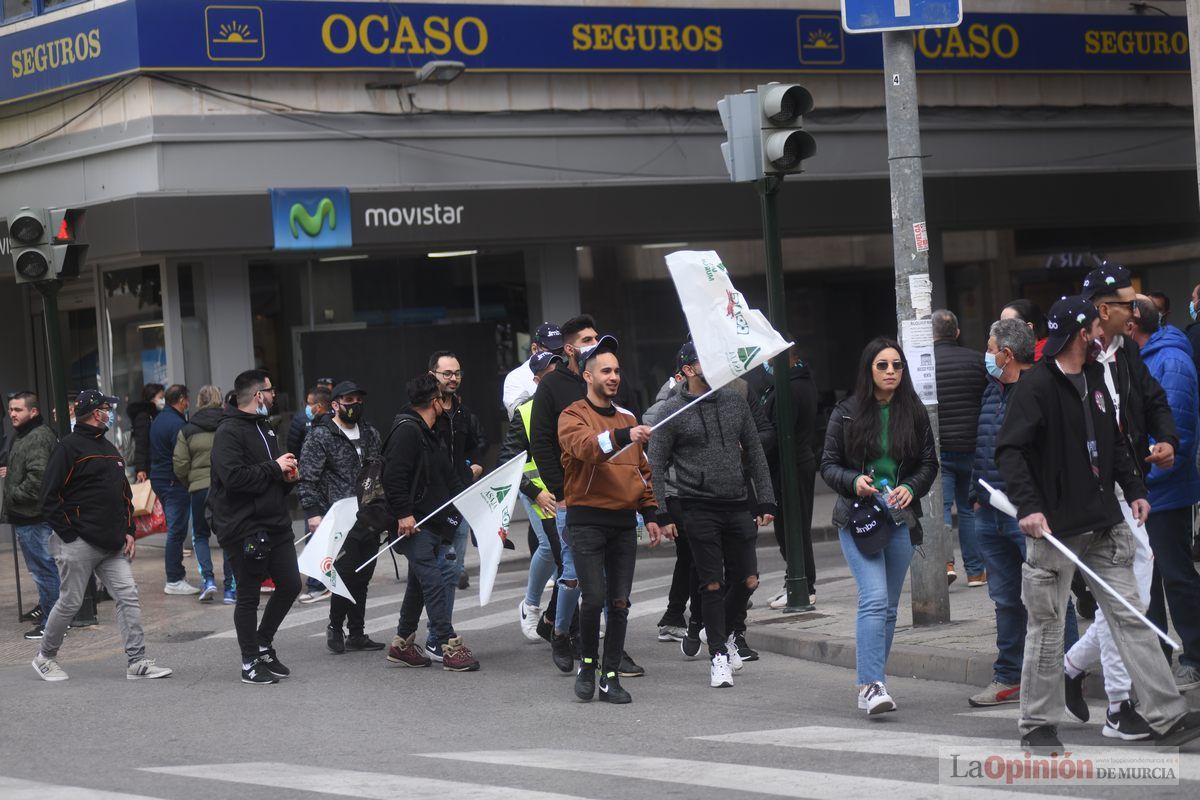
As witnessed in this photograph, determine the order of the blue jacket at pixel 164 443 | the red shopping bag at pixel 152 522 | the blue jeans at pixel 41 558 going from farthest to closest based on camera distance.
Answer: the blue jacket at pixel 164 443 → the red shopping bag at pixel 152 522 → the blue jeans at pixel 41 558

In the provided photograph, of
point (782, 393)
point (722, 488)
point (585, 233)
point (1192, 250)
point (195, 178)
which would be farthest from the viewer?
point (1192, 250)

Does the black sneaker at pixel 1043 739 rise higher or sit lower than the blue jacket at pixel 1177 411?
lower

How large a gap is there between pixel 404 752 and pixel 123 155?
1126 centimetres

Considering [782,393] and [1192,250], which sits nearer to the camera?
[782,393]

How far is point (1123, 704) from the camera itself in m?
7.05

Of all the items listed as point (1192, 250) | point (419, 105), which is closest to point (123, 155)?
point (419, 105)

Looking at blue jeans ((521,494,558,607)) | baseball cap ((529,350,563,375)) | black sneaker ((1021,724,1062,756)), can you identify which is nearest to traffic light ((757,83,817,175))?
baseball cap ((529,350,563,375))

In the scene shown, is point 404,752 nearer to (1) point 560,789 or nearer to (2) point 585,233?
(1) point 560,789

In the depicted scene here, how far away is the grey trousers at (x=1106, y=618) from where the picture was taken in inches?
265

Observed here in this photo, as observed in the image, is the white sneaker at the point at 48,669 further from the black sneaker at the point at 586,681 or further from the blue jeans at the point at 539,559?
the black sneaker at the point at 586,681

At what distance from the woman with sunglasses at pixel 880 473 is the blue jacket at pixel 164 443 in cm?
825

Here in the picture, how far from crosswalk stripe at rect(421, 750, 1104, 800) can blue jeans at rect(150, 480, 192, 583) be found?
295 inches

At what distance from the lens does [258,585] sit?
10.0 m

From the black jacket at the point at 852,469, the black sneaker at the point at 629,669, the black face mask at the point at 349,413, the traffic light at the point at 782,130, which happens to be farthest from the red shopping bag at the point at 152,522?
the black jacket at the point at 852,469
